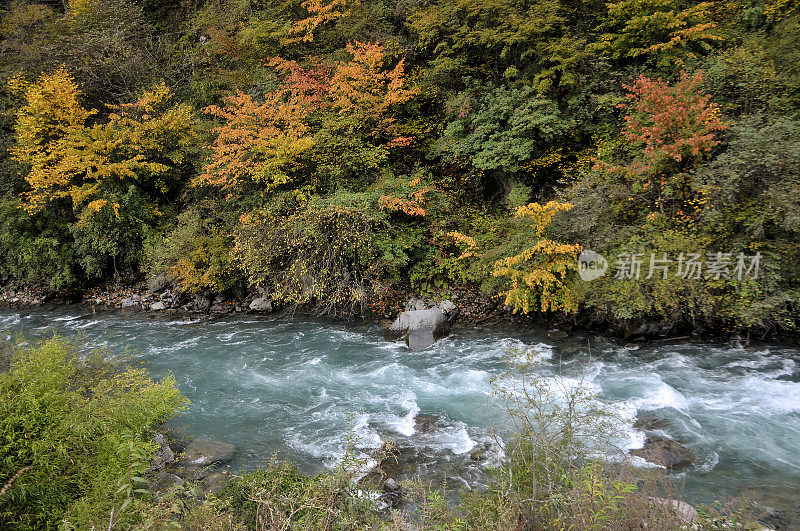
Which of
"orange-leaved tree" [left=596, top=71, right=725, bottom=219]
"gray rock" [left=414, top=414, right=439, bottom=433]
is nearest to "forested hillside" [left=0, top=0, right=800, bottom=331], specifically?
"orange-leaved tree" [left=596, top=71, right=725, bottom=219]

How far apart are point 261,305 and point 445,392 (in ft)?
22.1

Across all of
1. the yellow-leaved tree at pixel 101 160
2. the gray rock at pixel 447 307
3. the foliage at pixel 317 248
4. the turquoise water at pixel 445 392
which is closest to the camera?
the turquoise water at pixel 445 392

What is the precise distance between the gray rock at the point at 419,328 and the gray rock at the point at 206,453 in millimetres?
4547

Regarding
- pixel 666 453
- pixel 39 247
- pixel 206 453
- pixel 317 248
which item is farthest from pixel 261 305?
pixel 666 453

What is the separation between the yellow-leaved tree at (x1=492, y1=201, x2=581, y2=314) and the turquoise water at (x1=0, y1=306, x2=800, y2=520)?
115 cm

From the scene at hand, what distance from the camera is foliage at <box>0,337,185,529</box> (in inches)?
128

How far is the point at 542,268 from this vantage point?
8.76 metres

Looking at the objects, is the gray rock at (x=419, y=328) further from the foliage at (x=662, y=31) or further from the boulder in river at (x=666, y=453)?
the foliage at (x=662, y=31)

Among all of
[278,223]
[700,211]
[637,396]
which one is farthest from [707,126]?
[278,223]

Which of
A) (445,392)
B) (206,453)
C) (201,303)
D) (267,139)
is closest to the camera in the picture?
(206,453)

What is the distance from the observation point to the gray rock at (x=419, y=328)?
9.79 meters

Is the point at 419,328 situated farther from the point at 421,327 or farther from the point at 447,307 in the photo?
the point at 447,307

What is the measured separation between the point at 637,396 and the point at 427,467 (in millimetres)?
4051

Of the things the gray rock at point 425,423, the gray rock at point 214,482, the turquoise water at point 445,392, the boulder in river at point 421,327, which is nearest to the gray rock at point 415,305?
the boulder in river at point 421,327
